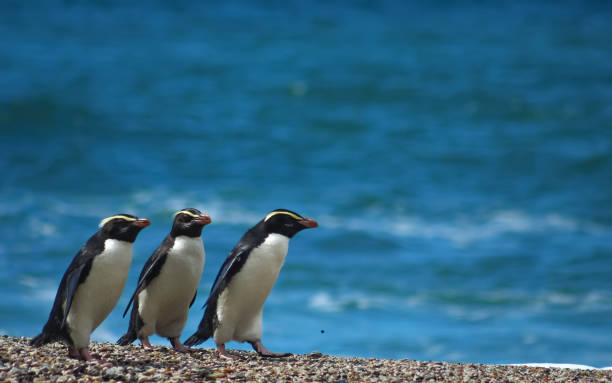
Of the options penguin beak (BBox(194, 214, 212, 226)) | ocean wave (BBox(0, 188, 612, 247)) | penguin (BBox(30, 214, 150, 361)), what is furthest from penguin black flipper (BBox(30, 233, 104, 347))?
ocean wave (BBox(0, 188, 612, 247))

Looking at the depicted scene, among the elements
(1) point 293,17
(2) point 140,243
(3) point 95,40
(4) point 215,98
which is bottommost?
(2) point 140,243

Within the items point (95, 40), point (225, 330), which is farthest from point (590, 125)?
point (225, 330)

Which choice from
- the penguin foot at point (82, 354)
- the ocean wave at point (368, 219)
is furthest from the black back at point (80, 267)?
the ocean wave at point (368, 219)

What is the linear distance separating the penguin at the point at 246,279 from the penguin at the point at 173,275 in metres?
0.20

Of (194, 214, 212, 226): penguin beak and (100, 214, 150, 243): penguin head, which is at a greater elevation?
(194, 214, 212, 226): penguin beak

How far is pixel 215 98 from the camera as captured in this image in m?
23.1

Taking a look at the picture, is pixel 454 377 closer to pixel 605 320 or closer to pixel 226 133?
pixel 605 320

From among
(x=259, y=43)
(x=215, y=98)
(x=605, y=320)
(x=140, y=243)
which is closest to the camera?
(x=605, y=320)

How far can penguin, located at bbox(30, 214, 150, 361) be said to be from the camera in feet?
17.7

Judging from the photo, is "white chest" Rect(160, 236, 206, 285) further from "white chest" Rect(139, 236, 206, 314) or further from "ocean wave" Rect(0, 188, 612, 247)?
"ocean wave" Rect(0, 188, 612, 247)

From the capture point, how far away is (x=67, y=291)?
17.6 feet

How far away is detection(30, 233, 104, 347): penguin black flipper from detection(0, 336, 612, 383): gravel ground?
0.52 feet

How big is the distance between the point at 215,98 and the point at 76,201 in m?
6.90

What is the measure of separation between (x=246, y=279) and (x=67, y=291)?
1.27 m
